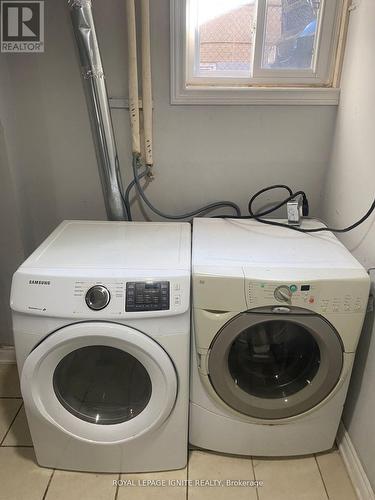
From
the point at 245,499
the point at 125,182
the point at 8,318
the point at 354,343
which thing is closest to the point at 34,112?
the point at 125,182

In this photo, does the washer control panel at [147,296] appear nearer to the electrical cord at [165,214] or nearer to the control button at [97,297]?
the control button at [97,297]

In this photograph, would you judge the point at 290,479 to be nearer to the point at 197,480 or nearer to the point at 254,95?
the point at 197,480

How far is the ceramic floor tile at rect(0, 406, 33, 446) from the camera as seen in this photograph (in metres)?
1.49

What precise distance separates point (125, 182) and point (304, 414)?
121cm

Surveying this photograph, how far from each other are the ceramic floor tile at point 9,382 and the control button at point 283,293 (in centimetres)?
131

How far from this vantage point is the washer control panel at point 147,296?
3.62ft

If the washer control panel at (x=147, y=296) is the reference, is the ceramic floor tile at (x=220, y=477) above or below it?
below

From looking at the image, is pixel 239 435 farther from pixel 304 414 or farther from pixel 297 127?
pixel 297 127

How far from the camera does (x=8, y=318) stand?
1.84 meters

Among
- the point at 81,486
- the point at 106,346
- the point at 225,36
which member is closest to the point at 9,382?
the point at 81,486

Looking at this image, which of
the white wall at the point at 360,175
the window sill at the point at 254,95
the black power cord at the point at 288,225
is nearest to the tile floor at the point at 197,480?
the white wall at the point at 360,175

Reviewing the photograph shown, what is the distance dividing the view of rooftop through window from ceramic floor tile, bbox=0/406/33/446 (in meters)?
1.70

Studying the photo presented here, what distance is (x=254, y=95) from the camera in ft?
5.12

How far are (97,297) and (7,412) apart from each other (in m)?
0.93
